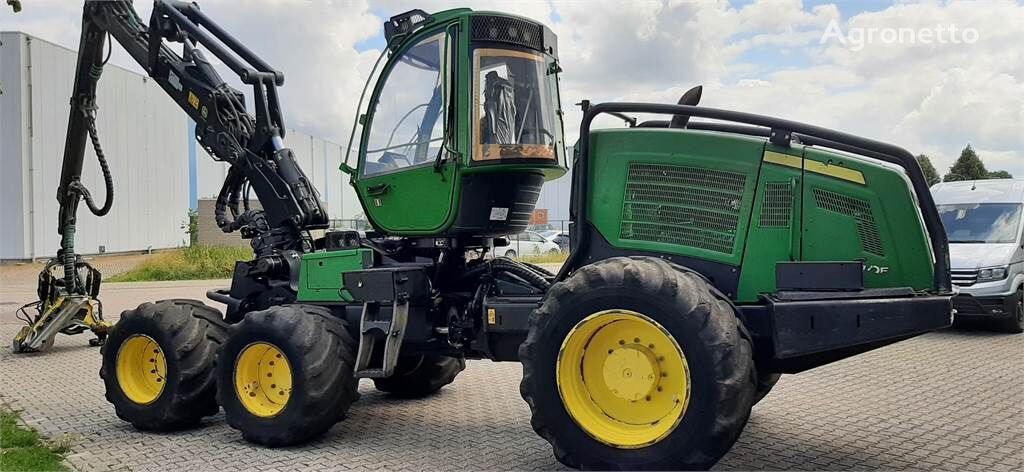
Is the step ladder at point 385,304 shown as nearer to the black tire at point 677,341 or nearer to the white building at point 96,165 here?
the black tire at point 677,341

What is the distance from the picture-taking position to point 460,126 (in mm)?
6035

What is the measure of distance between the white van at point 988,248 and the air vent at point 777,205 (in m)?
8.00

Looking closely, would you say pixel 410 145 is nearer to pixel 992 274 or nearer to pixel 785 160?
pixel 785 160

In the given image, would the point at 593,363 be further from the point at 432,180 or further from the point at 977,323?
the point at 977,323

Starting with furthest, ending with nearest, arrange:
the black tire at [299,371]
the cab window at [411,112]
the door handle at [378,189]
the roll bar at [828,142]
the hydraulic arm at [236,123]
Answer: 1. the hydraulic arm at [236,123]
2. the door handle at [378,189]
3. the cab window at [411,112]
4. the black tire at [299,371]
5. the roll bar at [828,142]

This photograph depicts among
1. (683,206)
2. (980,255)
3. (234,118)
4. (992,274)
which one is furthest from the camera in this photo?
(980,255)

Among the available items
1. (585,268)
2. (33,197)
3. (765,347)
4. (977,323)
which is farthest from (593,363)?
(33,197)

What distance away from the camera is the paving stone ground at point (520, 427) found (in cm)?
574

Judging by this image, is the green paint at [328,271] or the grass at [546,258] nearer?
the green paint at [328,271]

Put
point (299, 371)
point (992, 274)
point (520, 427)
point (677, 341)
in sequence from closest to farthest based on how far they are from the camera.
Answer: point (677, 341)
point (299, 371)
point (520, 427)
point (992, 274)

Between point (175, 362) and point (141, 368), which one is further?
point (141, 368)

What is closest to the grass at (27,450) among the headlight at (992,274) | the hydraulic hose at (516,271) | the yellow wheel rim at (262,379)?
the yellow wheel rim at (262,379)

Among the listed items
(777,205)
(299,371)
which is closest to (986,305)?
(777,205)

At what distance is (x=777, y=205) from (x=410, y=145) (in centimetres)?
274
